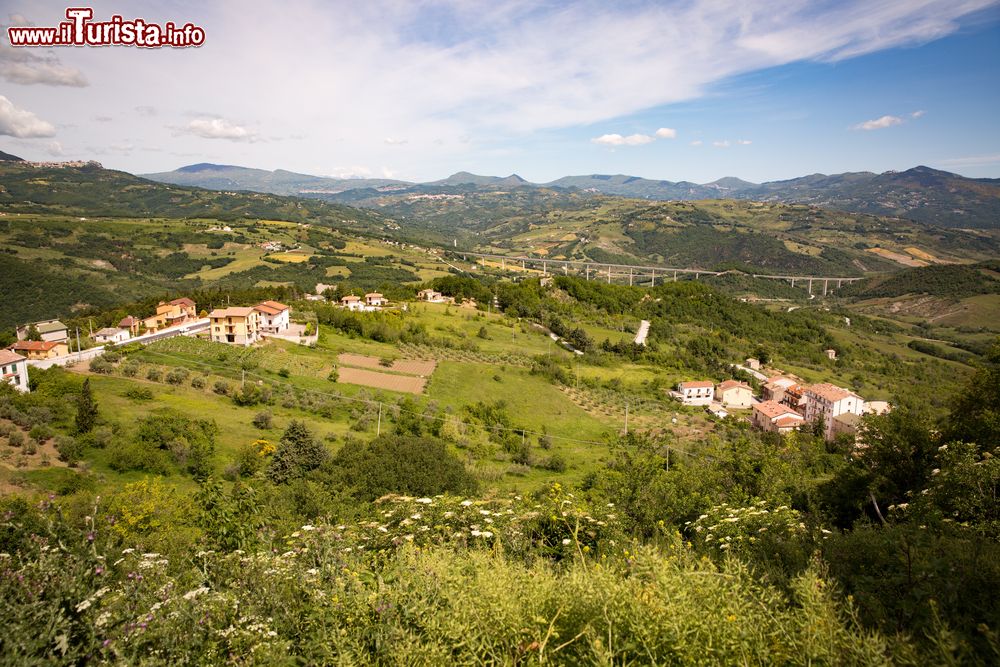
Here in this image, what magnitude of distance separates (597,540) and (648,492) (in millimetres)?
4485

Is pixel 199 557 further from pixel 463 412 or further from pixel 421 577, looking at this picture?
pixel 463 412

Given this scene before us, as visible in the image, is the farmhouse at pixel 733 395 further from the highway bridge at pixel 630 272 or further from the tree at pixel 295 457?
the highway bridge at pixel 630 272

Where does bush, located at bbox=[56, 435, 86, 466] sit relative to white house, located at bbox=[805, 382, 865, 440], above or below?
above

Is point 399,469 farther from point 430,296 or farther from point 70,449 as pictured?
point 430,296

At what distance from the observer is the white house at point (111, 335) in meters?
36.9

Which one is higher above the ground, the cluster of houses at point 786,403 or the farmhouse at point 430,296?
the farmhouse at point 430,296

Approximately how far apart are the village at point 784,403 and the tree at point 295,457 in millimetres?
31229

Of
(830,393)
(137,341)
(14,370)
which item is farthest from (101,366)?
(830,393)

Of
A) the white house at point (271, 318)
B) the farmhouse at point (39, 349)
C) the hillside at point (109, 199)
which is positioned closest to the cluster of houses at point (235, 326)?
the white house at point (271, 318)

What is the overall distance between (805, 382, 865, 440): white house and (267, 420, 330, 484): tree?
3560cm

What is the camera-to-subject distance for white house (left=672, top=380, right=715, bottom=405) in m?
43.3

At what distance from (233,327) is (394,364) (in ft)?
38.9

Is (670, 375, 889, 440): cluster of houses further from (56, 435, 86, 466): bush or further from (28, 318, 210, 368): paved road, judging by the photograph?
(28, 318, 210, 368): paved road

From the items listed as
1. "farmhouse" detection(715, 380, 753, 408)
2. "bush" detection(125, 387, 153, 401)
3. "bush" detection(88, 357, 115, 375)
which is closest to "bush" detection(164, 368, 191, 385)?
"bush" detection(125, 387, 153, 401)
